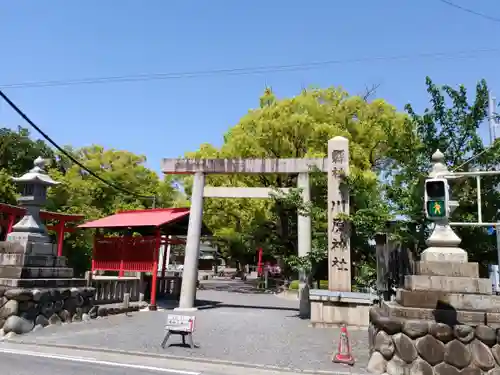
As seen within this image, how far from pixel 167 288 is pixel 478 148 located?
15.2 meters

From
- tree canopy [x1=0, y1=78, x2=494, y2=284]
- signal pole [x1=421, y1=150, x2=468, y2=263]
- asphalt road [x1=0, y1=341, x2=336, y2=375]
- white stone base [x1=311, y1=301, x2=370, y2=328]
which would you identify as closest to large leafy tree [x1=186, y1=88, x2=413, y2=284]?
tree canopy [x1=0, y1=78, x2=494, y2=284]

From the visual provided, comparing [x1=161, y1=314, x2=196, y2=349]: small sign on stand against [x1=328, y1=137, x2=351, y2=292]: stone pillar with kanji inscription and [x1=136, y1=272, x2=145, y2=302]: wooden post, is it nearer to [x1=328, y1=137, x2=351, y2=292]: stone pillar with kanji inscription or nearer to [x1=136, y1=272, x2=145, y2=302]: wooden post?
[x1=328, y1=137, x2=351, y2=292]: stone pillar with kanji inscription

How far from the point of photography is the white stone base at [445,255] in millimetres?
7043

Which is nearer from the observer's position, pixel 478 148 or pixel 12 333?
pixel 12 333

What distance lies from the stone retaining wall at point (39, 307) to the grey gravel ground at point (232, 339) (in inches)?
13.5

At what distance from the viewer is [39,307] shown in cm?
1018

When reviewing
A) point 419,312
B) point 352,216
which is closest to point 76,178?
point 352,216

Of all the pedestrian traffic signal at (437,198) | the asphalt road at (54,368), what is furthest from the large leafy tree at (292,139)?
the asphalt road at (54,368)

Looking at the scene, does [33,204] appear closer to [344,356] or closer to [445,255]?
[344,356]

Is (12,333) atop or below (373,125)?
below

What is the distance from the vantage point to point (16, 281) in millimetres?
9945

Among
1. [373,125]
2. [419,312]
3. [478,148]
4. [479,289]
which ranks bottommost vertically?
[419,312]

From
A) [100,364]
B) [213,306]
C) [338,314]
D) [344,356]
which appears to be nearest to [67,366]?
[100,364]

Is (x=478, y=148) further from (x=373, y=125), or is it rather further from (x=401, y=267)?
(x=373, y=125)
